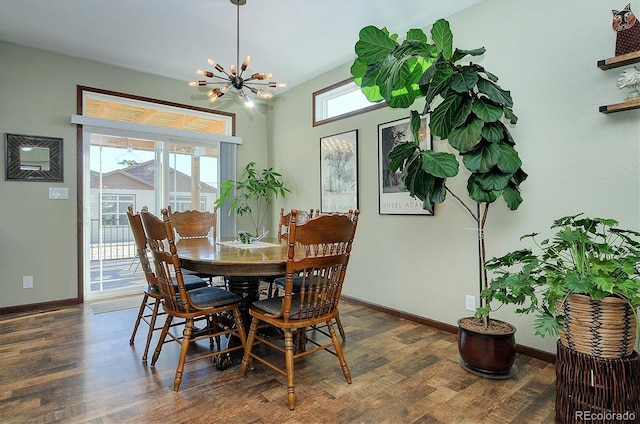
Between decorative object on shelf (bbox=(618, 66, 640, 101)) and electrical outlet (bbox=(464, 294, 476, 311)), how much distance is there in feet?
5.53

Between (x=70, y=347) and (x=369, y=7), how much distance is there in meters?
3.65

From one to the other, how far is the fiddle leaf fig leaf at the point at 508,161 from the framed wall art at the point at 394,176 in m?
1.05

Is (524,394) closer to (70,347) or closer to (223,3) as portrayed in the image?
(70,347)

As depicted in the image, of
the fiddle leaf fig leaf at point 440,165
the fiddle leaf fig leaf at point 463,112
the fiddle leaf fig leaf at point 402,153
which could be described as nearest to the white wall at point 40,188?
the fiddle leaf fig leaf at point 402,153

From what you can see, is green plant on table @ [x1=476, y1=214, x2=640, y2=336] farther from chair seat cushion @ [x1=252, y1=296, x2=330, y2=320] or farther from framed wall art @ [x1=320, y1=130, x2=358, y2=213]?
framed wall art @ [x1=320, y1=130, x2=358, y2=213]

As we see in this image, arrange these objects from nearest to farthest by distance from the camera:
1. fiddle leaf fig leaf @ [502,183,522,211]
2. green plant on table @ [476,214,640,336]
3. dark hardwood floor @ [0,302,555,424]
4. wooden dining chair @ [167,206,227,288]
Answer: green plant on table @ [476,214,640,336], dark hardwood floor @ [0,302,555,424], fiddle leaf fig leaf @ [502,183,522,211], wooden dining chair @ [167,206,227,288]

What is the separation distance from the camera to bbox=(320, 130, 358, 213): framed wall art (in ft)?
12.8

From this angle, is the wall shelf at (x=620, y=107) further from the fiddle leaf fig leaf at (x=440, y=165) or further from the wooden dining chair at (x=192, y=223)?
the wooden dining chair at (x=192, y=223)

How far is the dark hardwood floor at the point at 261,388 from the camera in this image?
5.82ft

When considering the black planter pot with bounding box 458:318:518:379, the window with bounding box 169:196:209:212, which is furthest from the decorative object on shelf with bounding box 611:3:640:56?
the window with bounding box 169:196:209:212

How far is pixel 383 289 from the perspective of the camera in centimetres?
359

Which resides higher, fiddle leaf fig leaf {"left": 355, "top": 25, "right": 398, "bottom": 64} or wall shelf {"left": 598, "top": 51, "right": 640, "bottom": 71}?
fiddle leaf fig leaf {"left": 355, "top": 25, "right": 398, "bottom": 64}

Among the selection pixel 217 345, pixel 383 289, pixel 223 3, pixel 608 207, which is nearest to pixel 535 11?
pixel 608 207

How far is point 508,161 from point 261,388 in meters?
2.00
